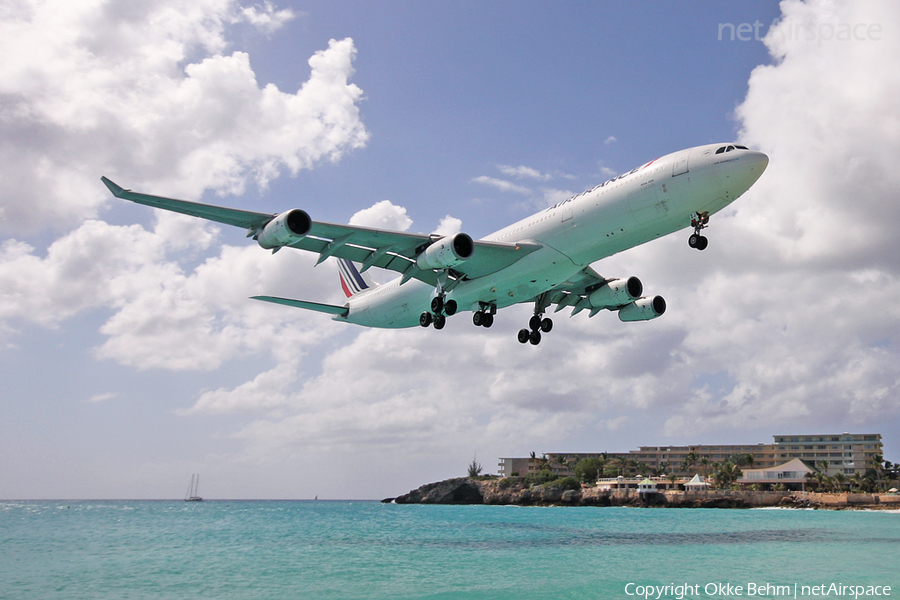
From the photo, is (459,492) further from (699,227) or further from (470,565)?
(699,227)

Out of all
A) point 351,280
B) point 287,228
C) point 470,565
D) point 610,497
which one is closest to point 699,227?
point 287,228

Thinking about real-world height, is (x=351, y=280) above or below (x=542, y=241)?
above

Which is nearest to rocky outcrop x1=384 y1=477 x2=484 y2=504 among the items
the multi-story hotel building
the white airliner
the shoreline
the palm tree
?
the shoreline

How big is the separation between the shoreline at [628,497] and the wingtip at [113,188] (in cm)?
13644

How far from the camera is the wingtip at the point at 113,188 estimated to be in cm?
2580

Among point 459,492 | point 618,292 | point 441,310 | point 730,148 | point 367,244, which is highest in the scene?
point 730,148

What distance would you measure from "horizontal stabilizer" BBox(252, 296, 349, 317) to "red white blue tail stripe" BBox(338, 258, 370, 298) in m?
4.11

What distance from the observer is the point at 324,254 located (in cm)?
3131

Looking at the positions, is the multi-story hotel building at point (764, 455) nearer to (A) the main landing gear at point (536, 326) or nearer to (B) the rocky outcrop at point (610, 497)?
(B) the rocky outcrop at point (610, 497)

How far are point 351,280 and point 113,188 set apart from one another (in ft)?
79.1

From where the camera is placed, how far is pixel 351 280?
49625mm

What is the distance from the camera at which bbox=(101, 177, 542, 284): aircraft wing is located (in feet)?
93.2

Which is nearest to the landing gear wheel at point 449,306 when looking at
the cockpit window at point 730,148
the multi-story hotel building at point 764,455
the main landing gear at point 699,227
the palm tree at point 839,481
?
the main landing gear at point 699,227

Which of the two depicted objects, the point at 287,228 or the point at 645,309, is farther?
the point at 645,309
